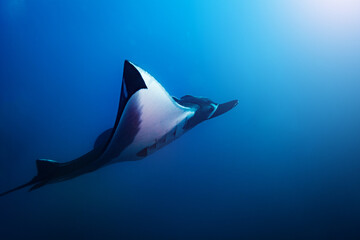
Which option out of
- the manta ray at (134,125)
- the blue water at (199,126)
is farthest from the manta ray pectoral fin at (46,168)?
the blue water at (199,126)

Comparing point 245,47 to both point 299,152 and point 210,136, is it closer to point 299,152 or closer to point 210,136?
point 210,136

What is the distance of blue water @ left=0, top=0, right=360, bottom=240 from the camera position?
223 centimetres

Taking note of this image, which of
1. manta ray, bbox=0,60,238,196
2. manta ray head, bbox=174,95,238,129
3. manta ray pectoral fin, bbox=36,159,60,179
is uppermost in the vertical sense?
manta ray head, bbox=174,95,238,129

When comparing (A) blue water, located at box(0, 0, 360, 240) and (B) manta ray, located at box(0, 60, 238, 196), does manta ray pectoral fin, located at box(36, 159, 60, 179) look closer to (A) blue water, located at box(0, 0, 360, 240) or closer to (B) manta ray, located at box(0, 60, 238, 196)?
(B) manta ray, located at box(0, 60, 238, 196)

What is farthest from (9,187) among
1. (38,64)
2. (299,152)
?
(299,152)

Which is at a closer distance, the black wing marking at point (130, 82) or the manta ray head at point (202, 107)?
the black wing marking at point (130, 82)

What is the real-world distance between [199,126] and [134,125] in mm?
2076

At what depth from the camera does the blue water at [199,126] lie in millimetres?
2232

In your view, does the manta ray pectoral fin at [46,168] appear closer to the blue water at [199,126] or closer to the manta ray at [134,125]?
the manta ray at [134,125]

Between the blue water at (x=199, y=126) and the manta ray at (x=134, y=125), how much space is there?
1.08 m

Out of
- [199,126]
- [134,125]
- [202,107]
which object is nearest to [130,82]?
[134,125]

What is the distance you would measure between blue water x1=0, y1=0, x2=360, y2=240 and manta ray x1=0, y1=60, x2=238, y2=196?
108cm

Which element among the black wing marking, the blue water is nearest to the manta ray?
the black wing marking

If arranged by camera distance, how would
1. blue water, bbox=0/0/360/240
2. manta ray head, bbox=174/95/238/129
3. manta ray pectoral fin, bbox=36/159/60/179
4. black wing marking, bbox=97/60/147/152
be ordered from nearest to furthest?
black wing marking, bbox=97/60/147/152
manta ray pectoral fin, bbox=36/159/60/179
manta ray head, bbox=174/95/238/129
blue water, bbox=0/0/360/240
